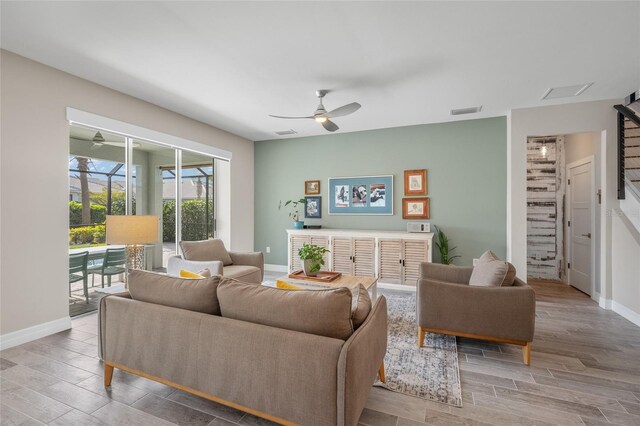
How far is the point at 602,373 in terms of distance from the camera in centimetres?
232

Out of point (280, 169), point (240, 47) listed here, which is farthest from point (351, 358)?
point (280, 169)

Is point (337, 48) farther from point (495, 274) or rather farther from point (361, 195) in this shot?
point (361, 195)

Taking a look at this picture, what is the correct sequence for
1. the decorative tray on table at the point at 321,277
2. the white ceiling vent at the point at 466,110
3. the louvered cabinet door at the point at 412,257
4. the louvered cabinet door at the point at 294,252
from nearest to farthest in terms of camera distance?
the decorative tray on table at the point at 321,277, the white ceiling vent at the point at 466,110, the louvered cabinet door at the point at 412,257, the louvered cabinet door at the point at 294,252

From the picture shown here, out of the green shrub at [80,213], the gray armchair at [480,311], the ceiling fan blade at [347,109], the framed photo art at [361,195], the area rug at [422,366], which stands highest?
the ceiling fan blade at [347,109]

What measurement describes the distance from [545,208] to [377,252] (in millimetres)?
3258

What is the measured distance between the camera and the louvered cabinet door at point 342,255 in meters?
5.00

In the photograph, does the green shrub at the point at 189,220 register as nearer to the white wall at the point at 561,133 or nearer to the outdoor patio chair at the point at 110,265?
the outdoor patio chair at the point at 110,265

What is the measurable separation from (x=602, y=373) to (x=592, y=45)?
2.69m

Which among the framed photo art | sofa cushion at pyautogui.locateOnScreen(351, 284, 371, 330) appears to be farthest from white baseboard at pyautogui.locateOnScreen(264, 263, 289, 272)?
sofa cushion at pyautogui.locateOnScreen(351, 284, 371, 330)

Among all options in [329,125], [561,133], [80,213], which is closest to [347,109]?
[329,125]

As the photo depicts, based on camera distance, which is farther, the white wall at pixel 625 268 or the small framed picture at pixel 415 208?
the small framed picture at pixel 415 208

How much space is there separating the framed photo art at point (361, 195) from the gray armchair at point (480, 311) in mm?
2791

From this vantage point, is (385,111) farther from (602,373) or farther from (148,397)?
(148,397)

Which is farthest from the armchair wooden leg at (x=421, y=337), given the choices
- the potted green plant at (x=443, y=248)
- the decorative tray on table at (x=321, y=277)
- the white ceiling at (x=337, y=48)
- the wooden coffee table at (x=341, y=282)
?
the white ceiling at (x=337, y=48)
